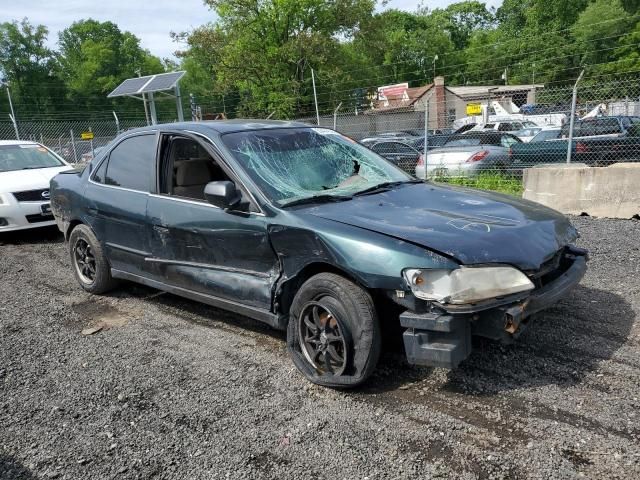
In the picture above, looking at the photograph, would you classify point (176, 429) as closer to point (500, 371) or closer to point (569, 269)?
point (500, 371)

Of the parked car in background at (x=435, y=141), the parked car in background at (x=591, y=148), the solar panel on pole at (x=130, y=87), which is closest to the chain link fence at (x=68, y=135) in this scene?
the solar panel on pole at (x=130, y=87)

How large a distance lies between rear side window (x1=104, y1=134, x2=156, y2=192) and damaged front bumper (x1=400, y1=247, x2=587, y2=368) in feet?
8.68

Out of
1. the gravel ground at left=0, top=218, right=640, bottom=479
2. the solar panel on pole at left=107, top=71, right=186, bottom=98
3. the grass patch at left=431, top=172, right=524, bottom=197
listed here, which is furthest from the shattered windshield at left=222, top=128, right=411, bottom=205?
the solar panel on pole at left=107, top=71, right=186, bottom=98

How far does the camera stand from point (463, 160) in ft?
37.7

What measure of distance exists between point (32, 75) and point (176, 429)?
70262 millimetres

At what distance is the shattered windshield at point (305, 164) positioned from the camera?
378 cm

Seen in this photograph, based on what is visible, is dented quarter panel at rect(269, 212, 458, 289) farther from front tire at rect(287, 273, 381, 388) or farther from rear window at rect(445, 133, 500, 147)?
rear window at rect(445, 133, 500, 147)

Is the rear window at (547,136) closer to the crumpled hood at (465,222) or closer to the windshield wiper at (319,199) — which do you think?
the crumpled hood at (465,222)

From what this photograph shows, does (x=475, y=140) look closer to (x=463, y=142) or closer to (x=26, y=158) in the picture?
(x=463, y=142)

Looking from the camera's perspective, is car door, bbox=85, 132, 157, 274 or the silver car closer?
car door, bbox=85, 132, 157, 274

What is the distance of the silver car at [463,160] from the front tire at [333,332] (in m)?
8.10

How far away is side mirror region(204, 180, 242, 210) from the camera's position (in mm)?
3578

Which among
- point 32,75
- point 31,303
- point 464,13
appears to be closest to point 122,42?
point 32,75

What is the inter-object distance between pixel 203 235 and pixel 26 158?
6528mm
